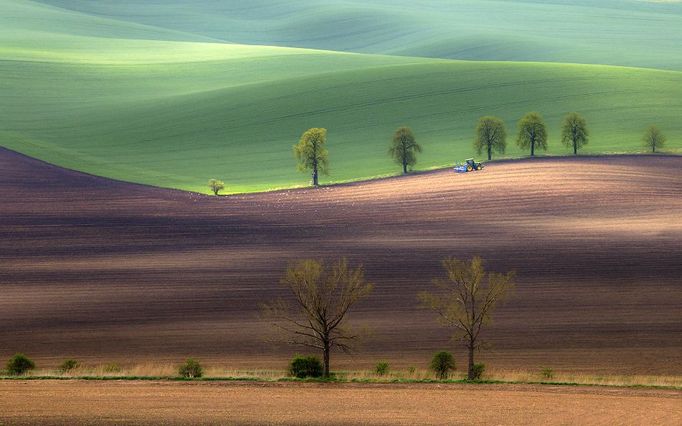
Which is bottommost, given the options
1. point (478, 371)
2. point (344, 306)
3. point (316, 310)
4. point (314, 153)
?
point (478, 371)

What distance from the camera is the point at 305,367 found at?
38.3 metres

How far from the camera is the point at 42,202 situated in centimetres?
7056

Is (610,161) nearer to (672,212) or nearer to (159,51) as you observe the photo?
(672,212)

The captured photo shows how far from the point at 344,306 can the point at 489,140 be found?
1653 inches

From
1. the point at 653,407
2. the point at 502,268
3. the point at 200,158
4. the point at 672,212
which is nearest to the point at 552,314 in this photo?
the point at 502,268

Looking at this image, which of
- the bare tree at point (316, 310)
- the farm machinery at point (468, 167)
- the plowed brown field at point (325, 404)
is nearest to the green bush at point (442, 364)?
the plowed brown field at point (325, 404)

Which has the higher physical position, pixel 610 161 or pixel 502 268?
pixel 610 161

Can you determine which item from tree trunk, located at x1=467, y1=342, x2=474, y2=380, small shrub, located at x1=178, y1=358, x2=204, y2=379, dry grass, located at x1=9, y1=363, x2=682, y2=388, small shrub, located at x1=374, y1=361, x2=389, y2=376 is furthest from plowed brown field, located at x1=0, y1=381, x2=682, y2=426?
small shrub, located at x1=374, y1=361, x2=389, y2=376

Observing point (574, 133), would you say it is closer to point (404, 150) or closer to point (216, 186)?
point (404, 150)

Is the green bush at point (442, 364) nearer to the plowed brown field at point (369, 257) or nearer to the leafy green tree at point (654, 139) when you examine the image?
the plowed brown field at point (369, 257)

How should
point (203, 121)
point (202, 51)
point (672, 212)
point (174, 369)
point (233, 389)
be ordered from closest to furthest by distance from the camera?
point (233, 389), point (174, 369), point (672, 212), point (203, 121), point (202, 51)

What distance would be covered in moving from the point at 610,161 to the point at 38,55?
8629 cm

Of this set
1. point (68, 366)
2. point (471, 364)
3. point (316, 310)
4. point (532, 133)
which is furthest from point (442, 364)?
point (532, 133)

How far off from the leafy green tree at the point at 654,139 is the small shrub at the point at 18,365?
2286 inches
